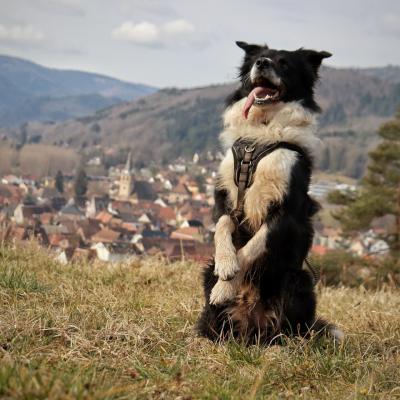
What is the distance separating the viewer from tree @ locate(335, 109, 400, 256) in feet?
65.6

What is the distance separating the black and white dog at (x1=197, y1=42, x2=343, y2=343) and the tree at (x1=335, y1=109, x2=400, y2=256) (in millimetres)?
16302

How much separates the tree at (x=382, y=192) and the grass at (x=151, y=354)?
593 inches

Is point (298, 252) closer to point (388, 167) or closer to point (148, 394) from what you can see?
point (148, 394)

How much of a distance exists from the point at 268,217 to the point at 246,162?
415mm

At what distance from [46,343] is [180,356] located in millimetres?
788

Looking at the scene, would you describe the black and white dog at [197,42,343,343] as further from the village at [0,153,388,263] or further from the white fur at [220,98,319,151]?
the village at [0,153,388,263]

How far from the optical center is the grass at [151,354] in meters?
2.72

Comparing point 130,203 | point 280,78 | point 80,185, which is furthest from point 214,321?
point 80,185

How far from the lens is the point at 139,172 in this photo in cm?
14162

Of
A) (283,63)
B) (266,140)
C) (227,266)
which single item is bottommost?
(227,266)

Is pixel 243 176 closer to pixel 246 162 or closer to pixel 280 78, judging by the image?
pixel 246 162

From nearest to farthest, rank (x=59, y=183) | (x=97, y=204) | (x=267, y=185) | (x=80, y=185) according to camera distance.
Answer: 1. (x=267, y=185)
2. (x=97, y=204)
3. (x=80, y=185)
4. (x=59, y=183)

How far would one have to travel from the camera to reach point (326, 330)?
4.17 m

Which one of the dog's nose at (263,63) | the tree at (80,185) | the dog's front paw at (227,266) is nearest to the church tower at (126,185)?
the tree at (80,185)
